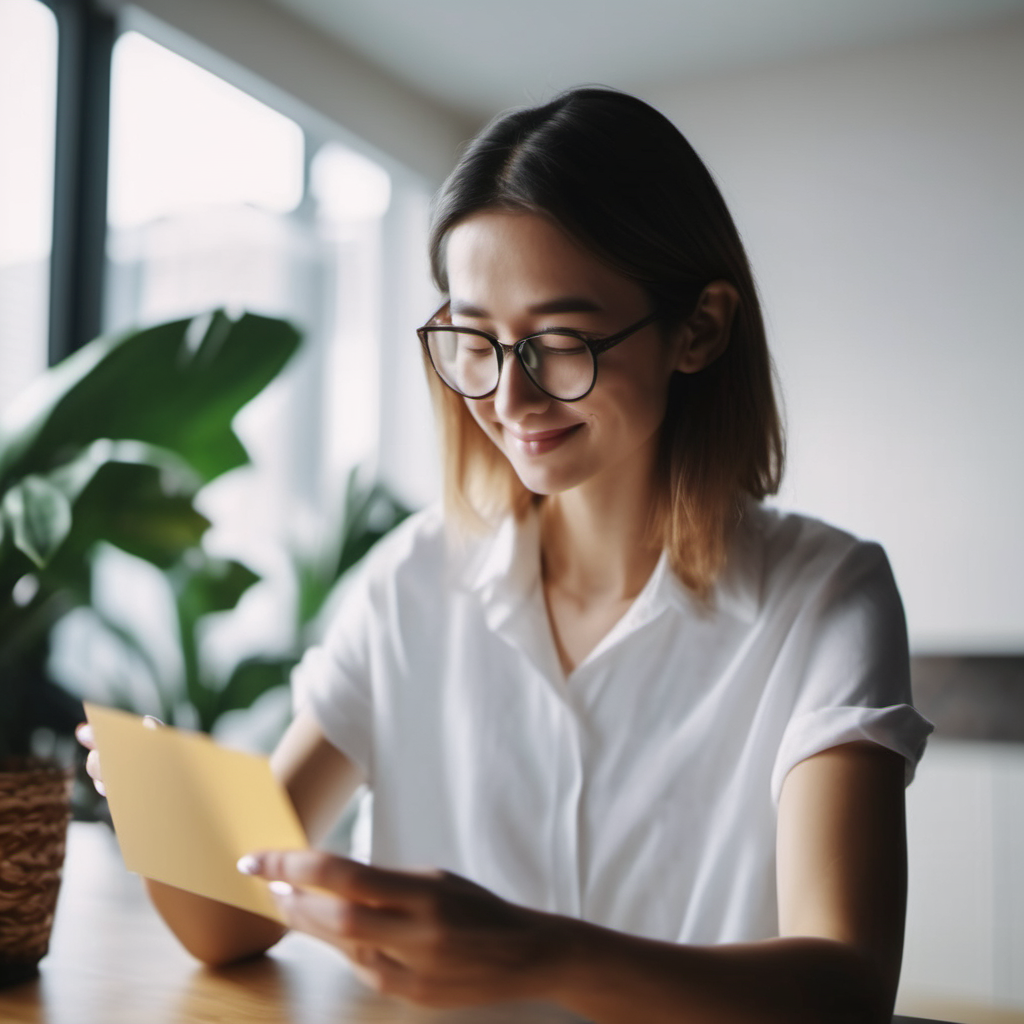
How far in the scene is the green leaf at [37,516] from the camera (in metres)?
1.55

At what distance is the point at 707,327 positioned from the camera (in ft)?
3.80

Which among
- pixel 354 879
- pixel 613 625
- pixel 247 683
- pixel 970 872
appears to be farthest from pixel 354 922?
pixel 970 872

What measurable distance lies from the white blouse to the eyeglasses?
0.87ft

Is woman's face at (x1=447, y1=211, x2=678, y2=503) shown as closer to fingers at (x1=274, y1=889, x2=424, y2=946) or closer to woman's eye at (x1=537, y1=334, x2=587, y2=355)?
woman's eye at (x1=537, y1=334, x2=587, y2=355)

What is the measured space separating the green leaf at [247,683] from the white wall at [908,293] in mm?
1860

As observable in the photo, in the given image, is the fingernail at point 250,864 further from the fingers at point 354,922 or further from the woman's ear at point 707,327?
the woman's ear at point 707,327

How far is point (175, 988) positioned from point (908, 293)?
12.0 feet

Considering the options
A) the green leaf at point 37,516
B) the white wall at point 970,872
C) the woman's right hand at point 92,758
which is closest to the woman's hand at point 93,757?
the woman's right hand at point 92,758

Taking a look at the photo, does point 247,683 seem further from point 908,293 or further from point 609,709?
point 908,293

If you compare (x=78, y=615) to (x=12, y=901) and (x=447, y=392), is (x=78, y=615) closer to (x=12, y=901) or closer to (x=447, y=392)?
(x=447, y=392)

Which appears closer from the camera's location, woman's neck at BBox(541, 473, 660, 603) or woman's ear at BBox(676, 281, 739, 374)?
woman's ear at BBox(676, 281, 739, 374)

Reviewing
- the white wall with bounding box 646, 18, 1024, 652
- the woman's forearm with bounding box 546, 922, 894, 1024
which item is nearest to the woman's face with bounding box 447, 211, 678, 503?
the woman's forearm with bounding box 546, 922, 894, 1024

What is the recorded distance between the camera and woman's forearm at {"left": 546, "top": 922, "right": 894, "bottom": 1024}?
677mm

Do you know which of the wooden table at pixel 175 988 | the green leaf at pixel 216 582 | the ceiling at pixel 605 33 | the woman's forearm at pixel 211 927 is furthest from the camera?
the ceiling at pixel 605 33
